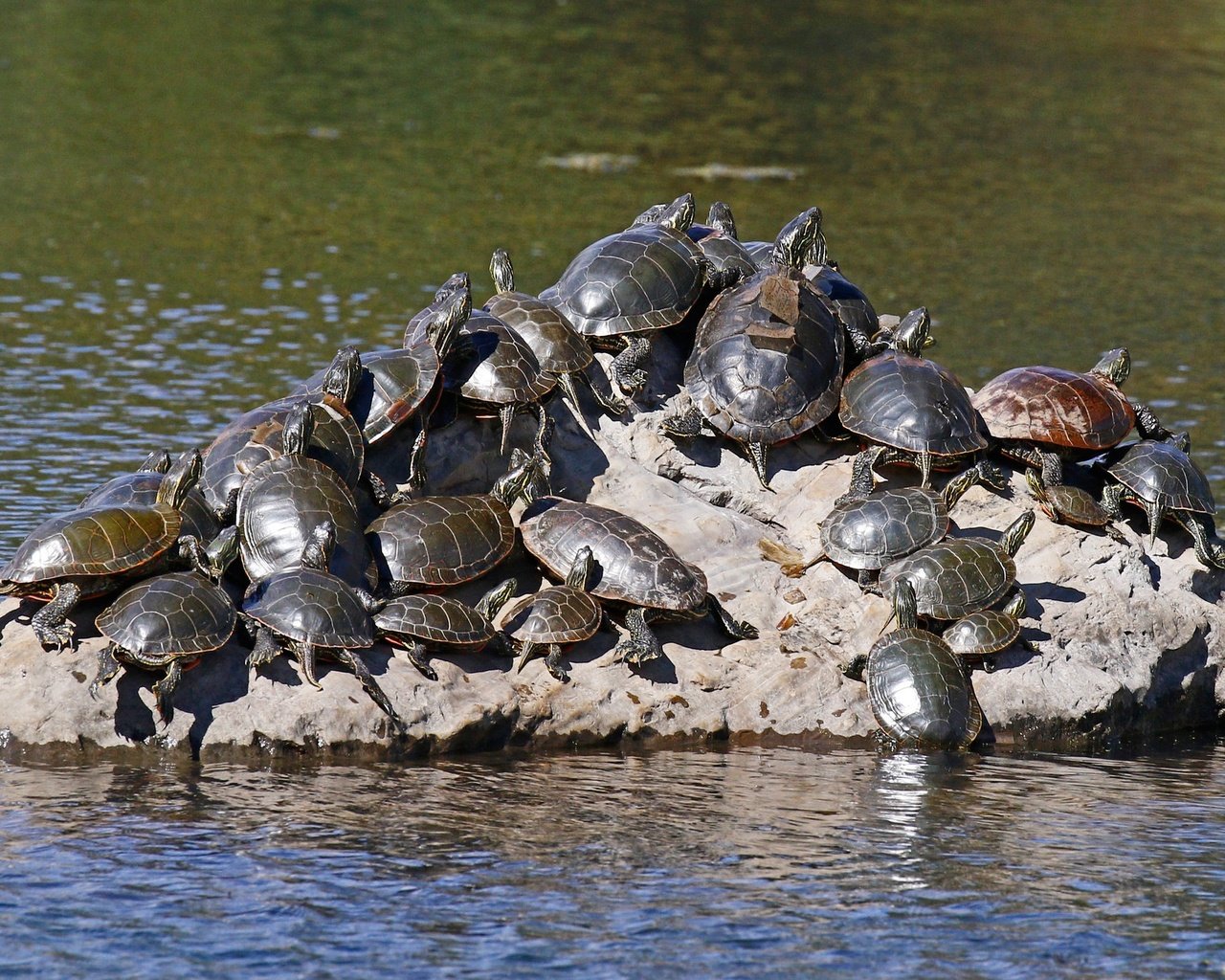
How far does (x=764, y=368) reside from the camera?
9.53 m

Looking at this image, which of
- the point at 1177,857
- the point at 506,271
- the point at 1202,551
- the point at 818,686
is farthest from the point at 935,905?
the point at 506,271

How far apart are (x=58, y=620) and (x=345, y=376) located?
2.08 m

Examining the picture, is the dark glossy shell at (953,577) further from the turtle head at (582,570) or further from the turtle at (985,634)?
the turtle head at (582,570)

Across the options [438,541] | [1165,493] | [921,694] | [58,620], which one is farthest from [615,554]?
[1165,493]

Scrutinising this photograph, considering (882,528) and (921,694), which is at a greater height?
(882,528)

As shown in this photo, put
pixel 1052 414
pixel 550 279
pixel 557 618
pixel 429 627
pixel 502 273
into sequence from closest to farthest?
pixel 429 627
pixel 557 618
pixel 1052 414
pixel 502 273
pixel 550 279

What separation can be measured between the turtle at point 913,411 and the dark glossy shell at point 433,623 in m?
2.60

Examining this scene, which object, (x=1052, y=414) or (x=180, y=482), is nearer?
(x=180, y=482)

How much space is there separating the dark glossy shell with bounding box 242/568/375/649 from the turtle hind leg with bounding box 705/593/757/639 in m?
1.85

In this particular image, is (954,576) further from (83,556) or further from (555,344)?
(83,556)

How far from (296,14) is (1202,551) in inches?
1076

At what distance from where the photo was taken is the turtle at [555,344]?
957cm

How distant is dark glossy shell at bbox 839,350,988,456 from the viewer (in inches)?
367

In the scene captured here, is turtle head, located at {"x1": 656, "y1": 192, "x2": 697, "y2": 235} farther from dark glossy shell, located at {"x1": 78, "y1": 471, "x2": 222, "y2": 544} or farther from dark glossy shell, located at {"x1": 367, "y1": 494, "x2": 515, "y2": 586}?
dark glossy shell, located at {"x1": 78, "y1": 471, "x2": 222, "y2": 544}
